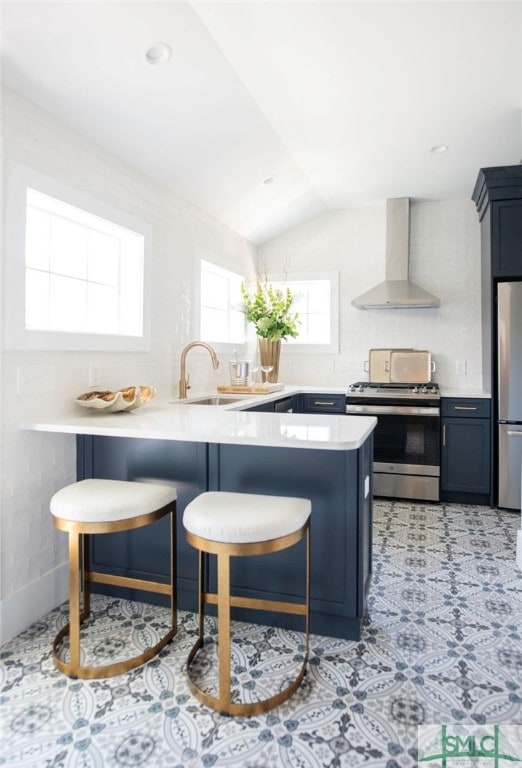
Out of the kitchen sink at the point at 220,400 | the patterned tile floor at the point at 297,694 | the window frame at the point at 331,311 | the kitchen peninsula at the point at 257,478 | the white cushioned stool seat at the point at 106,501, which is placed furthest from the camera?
the window frame at the point at 331,311

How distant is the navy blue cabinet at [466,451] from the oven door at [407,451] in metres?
0.07

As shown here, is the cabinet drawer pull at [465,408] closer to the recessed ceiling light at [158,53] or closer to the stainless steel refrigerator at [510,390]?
the stainless steel refrigerator at [510,390]

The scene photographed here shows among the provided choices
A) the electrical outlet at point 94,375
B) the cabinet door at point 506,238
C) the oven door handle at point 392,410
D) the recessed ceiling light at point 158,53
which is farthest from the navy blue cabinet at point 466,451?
the recessed ceiling light at point 158,53

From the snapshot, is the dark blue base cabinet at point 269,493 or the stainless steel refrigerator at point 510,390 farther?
the stainless steel refrigerator at point 510,390

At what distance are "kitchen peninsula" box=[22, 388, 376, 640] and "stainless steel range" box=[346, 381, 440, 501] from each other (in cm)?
177

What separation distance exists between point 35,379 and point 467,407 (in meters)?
3.18

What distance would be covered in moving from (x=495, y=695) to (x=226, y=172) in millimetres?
3316

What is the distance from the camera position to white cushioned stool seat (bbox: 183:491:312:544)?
1.66 metres

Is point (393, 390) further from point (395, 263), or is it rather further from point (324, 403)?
point (395, 263)

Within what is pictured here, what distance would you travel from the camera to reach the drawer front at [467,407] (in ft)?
13.0

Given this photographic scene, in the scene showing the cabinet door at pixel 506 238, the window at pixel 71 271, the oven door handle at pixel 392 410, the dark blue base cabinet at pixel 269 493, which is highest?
the cabinet door at pixel 506 238

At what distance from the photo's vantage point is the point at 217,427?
2115mm

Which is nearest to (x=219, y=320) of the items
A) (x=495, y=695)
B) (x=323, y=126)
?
(x=323, y=126)

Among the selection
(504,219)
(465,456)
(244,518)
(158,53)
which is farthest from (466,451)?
(158,53)
